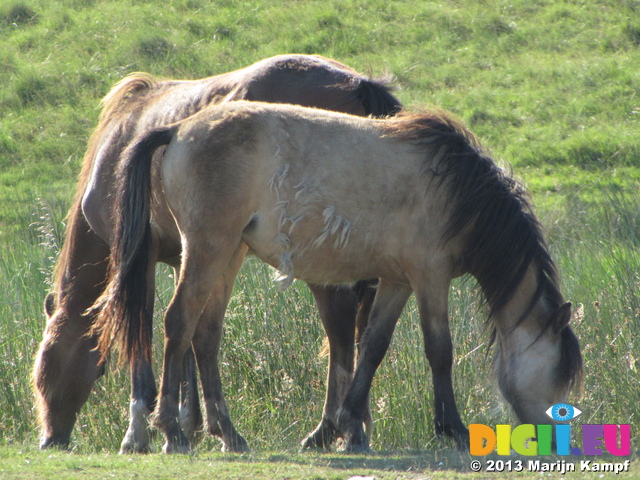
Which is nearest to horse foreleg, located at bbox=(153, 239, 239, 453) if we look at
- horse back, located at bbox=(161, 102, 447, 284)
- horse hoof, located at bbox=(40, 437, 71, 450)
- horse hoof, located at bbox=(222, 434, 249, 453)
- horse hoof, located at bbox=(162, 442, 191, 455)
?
horse hoof, located at bbox=(162, 442, 191, 455)

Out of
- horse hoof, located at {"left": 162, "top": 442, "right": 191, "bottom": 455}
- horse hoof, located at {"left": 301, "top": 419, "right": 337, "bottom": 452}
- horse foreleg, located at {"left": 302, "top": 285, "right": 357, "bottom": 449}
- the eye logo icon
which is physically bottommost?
horse hoof, located at {"left": 301, "top": 419, "right": 337, "bottom": 452}

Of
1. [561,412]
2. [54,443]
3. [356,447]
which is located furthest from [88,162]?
[561,412]

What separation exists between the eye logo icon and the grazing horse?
0.12 feet

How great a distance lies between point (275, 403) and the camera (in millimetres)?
6492

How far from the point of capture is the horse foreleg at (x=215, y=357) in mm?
4648

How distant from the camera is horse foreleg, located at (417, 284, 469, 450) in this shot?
431 centimetres

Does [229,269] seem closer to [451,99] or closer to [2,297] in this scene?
[2,297]

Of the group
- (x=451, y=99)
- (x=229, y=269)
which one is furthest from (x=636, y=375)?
(x=451, y=99)

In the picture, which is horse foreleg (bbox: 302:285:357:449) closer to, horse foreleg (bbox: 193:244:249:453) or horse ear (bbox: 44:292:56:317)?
horse foreleg (bbox: 193:244:249:453)

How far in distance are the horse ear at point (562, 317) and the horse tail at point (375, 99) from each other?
1669 mm

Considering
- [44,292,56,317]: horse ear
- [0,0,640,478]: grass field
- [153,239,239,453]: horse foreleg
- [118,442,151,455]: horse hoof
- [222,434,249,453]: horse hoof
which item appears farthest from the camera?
[0,0,640,478]: grass field

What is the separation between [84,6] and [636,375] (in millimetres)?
14505

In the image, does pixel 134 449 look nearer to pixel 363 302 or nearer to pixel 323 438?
pixel 323 438

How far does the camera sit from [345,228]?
169 inches
